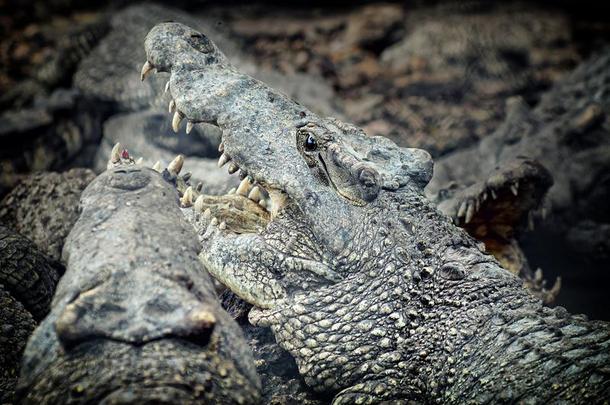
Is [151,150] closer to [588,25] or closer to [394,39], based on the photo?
[394,39]

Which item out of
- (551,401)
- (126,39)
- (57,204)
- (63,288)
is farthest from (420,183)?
(126,39)

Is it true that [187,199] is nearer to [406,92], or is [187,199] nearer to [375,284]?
[375,284]

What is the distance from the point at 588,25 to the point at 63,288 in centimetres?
845

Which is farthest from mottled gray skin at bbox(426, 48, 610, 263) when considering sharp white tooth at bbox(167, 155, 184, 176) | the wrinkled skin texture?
sharp white tooth at bbox(167, 155, 184, 176)

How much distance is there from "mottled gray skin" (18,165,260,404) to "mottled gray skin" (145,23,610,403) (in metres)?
0.44

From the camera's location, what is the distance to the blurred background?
4203 mm

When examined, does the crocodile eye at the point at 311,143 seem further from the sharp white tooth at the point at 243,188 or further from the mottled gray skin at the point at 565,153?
the mottled gray skin at the point at 565,153

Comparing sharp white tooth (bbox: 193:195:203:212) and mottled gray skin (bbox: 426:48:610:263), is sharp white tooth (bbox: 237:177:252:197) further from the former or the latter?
mottled gray skin (bbox: 426:48:610:263)

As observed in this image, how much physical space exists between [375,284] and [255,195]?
3.22 ft

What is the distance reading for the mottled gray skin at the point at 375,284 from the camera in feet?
6.96

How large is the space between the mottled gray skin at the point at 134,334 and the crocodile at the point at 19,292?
60cm

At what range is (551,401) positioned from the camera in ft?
6.34

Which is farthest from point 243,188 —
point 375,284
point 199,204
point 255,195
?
point 375,284

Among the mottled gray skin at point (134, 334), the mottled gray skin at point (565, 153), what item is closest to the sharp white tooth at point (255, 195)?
the mottled gray skin at point (134, 334)
